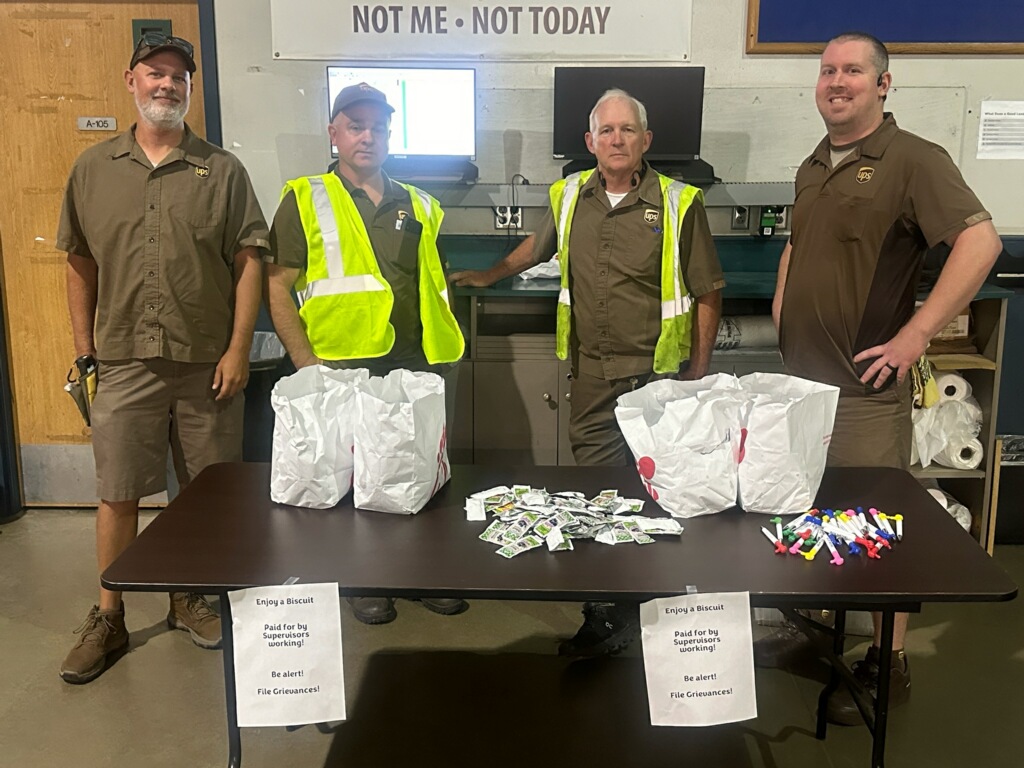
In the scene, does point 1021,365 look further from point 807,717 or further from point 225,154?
point 225,154

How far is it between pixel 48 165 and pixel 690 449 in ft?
10.2

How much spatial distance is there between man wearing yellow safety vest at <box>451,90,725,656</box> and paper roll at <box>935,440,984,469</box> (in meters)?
1.17

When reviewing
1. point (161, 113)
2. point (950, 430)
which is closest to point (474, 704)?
point (161, 113)

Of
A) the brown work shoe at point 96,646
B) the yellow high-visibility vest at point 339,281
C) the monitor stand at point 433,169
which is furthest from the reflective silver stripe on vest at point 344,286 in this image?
the monitor stand at point 433,169

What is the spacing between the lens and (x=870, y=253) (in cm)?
Answer: 222

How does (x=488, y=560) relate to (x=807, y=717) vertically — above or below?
above

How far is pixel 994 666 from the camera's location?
2.65 meters

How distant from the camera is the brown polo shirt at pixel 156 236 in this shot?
245 cm

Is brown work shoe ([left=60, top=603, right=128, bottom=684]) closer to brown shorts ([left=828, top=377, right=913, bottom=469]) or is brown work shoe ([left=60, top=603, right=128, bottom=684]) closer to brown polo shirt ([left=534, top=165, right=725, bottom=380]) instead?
brown polo shirt ([left=534, top=165, right=725, bottom=380])

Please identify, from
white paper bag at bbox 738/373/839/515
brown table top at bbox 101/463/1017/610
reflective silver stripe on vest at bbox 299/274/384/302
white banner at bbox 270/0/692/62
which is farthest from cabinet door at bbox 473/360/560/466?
white paper bag at bbox 738/373/839/515

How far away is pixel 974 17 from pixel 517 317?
2.25 m

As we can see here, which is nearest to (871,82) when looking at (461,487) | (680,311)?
(680,311)

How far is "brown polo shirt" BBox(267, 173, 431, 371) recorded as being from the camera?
8.43ft

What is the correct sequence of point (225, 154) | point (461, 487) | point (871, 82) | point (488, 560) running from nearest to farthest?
point (488, 560) < point (461, 487) < point (871, 82) < point (225, 154)
